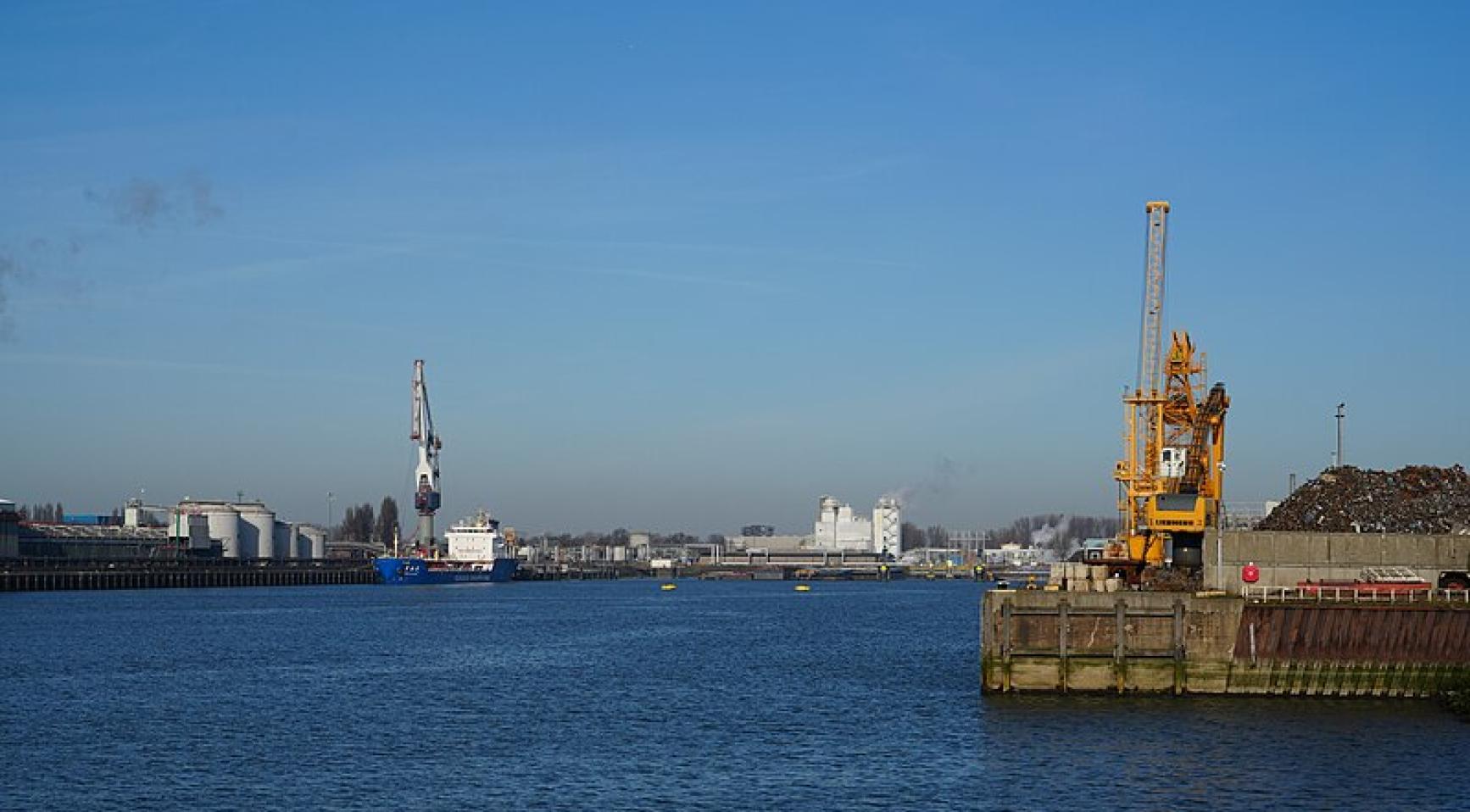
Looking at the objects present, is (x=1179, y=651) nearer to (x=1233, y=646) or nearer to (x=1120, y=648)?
(x=1233, y=646)

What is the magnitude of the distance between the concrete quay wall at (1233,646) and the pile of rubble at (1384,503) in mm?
25623

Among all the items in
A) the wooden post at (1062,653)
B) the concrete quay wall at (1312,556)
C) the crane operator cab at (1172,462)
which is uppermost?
the crane operator cab at (1172,462)

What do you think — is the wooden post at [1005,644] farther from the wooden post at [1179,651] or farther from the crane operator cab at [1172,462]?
the crane operator cab at [1172,462]

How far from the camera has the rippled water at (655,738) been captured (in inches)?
1839

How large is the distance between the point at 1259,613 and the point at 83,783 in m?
42.9

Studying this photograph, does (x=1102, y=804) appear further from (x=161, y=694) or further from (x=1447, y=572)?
(x=161, y=694)

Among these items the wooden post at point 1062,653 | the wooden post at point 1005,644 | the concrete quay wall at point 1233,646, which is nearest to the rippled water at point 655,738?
the wooden post at point 1062,653

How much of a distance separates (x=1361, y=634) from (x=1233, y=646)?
5.22m

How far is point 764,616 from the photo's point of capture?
159625 millimetres

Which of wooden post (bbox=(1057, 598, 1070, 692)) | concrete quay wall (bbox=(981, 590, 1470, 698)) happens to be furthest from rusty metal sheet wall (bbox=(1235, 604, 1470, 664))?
wooden post (bbox=(1057, 598, 1070, 692))

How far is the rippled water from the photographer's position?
153ft

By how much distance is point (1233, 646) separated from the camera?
63969 mm

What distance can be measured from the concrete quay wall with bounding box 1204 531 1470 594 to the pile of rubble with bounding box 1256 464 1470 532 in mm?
18919

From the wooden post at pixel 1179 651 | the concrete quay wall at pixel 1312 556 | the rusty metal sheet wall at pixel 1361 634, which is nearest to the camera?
the wooden post at pixel 1179 651
